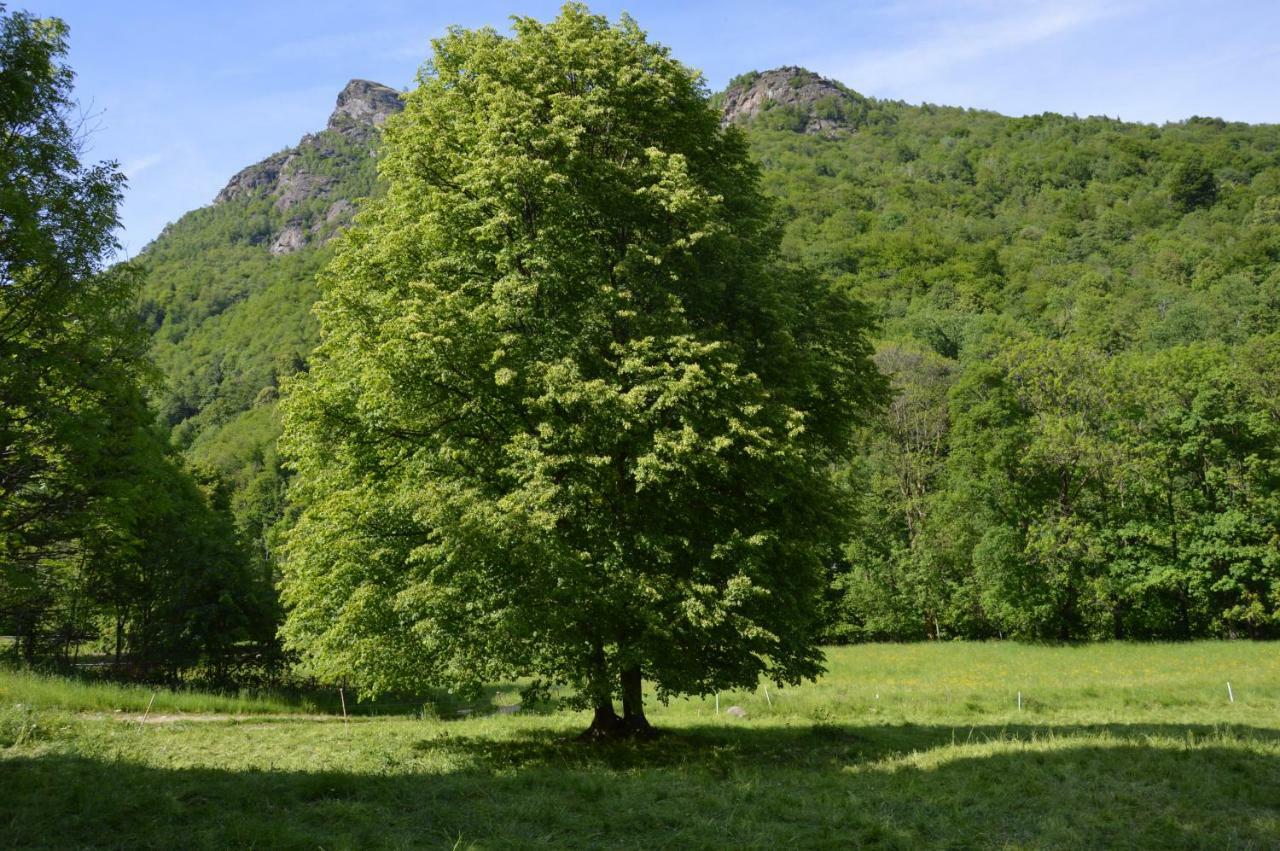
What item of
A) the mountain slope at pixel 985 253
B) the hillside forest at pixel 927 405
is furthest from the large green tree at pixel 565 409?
the mountain slope at pixel 985 253

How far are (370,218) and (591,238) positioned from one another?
20.3 feet

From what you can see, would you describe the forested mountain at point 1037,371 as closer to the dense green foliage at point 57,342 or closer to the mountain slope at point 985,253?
the mountain slope at point 985,253

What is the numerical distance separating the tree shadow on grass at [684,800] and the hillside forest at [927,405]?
5.30 m

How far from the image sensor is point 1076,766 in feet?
43.1

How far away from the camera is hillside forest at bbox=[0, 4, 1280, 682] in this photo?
1360 cm

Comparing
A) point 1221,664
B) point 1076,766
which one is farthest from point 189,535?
point 1221,664

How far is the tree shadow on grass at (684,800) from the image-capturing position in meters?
9.23

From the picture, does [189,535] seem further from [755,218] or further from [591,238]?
[755,218]

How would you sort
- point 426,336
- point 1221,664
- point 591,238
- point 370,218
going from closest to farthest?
point 426,336 < point 591,238 < point 370,218 < point 1221,664

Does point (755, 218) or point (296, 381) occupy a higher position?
point (755, 218)

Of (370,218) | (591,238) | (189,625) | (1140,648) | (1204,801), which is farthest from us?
(1140,648)

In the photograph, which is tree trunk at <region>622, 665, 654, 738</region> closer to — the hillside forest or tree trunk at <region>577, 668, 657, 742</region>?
tree trunk at <region>577, 668, 657, 742</region>

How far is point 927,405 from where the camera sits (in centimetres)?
6512

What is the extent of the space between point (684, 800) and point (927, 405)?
59.0 metres
